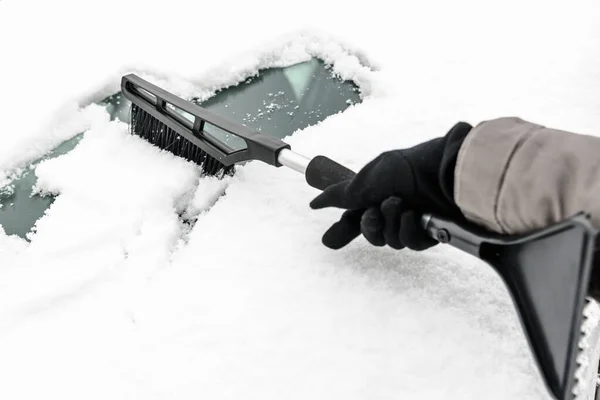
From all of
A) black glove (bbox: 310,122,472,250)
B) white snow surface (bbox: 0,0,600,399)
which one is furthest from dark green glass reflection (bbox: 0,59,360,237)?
black glove (bbox: 310,122,472,250)

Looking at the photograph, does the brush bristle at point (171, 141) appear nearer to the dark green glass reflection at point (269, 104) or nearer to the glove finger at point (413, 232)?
the dark green glass reflection at point (269, 104)

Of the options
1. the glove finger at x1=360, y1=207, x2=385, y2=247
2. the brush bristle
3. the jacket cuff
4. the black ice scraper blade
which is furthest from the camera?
the brush bristle

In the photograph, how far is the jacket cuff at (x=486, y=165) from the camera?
0.56 meters

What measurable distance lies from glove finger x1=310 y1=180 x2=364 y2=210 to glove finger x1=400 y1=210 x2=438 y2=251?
88 millimetres

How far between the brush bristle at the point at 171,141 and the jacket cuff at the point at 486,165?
0.52 m

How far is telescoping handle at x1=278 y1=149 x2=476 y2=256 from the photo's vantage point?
0.61m

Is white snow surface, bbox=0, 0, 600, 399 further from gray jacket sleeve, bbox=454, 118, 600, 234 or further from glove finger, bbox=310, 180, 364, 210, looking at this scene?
gray jacket sleeve, bbox=454, 118, 600, 234

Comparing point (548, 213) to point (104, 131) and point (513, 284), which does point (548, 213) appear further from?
point (104, 131)

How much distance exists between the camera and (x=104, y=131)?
1.14 m

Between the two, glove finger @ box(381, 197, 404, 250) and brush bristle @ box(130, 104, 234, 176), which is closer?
glove finger @ box(381, 197, 404, 250)

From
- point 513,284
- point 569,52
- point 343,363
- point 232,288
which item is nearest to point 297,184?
point 232,288

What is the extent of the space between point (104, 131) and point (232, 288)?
1.84 feet

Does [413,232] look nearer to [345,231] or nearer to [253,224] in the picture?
[345,231]

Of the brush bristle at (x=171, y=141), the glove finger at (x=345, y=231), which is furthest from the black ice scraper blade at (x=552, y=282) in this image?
the brush bristle at (x=171, y=141)
